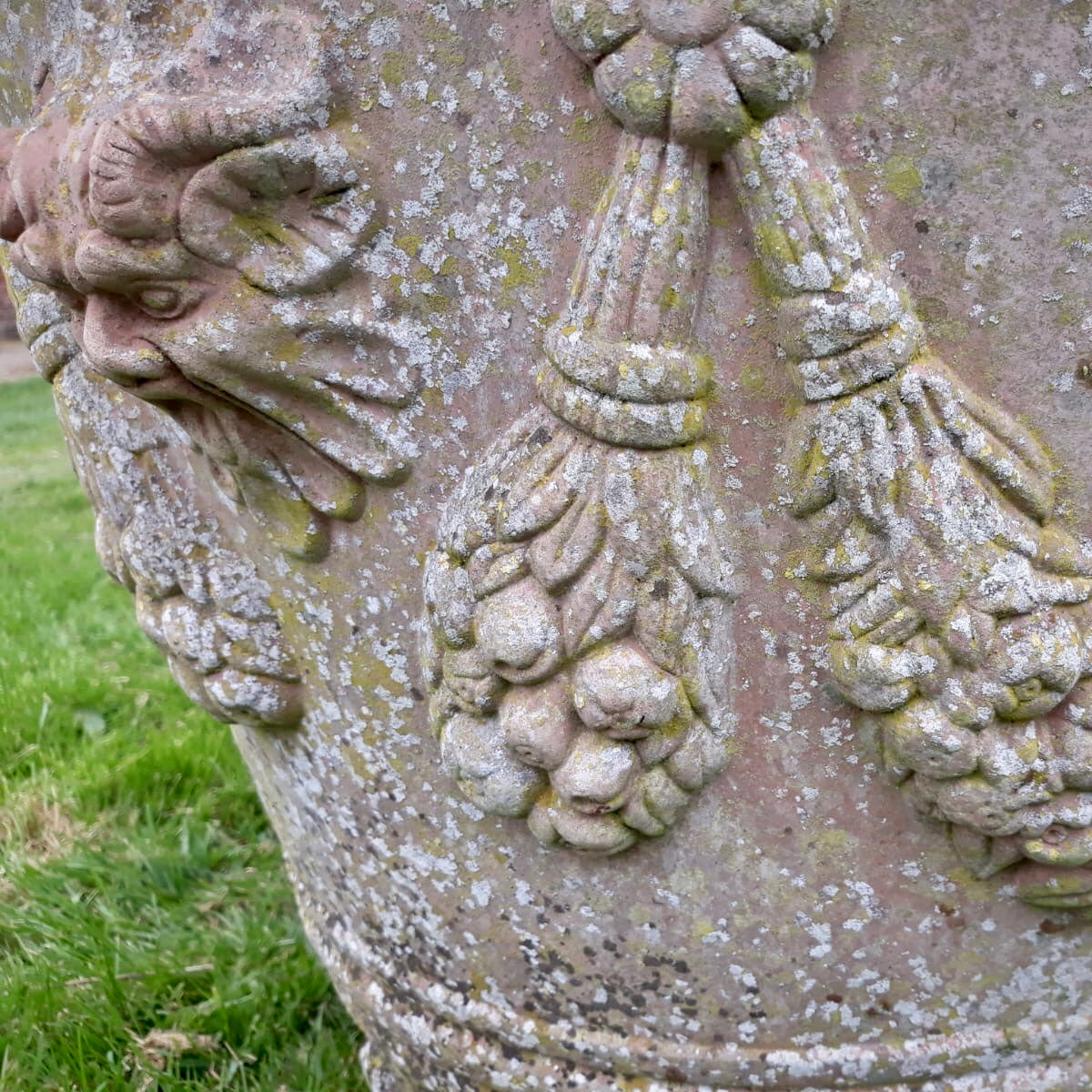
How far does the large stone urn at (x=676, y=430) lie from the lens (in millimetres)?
1021

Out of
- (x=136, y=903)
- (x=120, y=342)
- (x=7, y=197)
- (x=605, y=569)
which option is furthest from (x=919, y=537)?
(x=136, y=903)

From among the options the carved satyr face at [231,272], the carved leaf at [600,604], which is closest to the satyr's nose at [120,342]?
the carved satyr face at [231,272]

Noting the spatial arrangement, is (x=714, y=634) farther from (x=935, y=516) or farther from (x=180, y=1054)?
(x=180, y=1054)

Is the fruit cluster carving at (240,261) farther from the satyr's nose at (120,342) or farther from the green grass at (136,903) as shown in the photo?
the green grass at (136,903)

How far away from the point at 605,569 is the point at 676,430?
0.15 metres

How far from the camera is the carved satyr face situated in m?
1.08

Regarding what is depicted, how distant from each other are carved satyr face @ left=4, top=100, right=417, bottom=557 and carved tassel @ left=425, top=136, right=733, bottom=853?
0.54 feet

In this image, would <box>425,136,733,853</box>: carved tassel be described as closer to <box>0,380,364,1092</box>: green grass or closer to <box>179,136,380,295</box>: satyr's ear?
<box>179,136,380,295</box>: satyr's ear

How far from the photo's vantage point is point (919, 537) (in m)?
1.07

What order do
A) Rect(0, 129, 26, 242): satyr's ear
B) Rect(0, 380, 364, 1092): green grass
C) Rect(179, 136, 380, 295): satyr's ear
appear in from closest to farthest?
Rect(179, 136, 380, 295): satyr's ear, Rect(0, 129, 26, 242): satyr's ear, Rect(0, 380, 364, 1092): green grass

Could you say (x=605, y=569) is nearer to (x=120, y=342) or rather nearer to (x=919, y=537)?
(x=919, y=537)

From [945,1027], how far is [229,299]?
1.16m

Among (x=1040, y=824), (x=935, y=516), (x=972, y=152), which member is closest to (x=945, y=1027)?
(x=1040, y=824)

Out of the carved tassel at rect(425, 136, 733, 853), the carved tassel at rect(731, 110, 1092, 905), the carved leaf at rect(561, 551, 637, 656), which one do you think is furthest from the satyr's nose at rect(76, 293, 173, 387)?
the carved tassel at rect(731, 110, 1092, 905)
